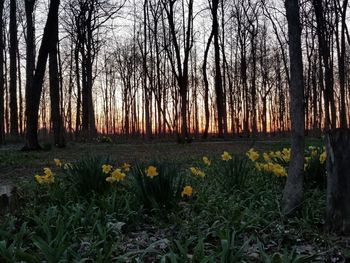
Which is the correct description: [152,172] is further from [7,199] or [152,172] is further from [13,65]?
[13,65]

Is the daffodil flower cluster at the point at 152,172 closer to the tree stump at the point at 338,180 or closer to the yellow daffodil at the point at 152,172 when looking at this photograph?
the yellow daffodil at the point at 152,172

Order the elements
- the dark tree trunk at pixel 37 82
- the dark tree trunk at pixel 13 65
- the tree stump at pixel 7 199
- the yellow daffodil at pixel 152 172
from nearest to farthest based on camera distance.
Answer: the yellow daffodil at pixel 152 172 → the tree stump at pixel 7 199 → the dark tree trunk at pixel 37 82 → the dark tree trunk at pixel 13 65

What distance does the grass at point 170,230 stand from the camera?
238cm

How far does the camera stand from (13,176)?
6.95 meters

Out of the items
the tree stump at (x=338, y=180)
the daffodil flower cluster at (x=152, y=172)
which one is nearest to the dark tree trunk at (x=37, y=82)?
the daffodil flower cluster at (x=152, y=172)

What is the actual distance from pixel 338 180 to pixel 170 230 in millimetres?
1517

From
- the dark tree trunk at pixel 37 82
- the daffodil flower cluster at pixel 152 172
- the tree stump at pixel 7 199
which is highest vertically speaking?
the dark tree trunk at pixel 37 82

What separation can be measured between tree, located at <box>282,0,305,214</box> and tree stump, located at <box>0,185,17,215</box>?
2759mm

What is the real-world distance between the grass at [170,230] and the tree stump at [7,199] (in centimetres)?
12

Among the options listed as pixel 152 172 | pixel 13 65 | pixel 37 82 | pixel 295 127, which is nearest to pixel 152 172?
pixel 152 172

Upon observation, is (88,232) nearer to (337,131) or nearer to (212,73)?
(337,131)

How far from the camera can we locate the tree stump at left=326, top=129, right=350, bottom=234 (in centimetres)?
316

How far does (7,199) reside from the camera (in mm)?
3838

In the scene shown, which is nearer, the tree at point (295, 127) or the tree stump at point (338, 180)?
the tree stump at point (338, 180)
